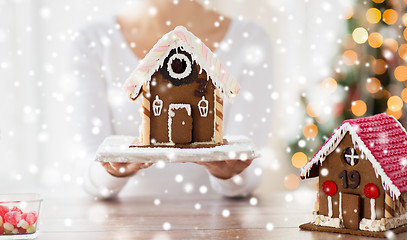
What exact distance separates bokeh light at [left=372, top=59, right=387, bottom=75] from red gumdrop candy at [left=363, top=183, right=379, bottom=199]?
143cm

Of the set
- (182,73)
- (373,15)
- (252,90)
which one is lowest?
(182,73)

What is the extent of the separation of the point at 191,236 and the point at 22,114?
1514 millimetres

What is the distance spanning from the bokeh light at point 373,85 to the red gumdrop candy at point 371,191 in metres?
1.42

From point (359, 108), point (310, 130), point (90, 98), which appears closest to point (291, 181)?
point (310, 130)

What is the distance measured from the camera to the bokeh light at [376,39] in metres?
2.27

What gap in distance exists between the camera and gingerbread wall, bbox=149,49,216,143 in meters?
1.20

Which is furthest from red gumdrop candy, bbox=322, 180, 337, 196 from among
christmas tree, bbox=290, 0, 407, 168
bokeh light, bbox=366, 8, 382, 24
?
bokeh light, bbox=366, 8, 382, 24

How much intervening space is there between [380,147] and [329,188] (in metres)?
0.13

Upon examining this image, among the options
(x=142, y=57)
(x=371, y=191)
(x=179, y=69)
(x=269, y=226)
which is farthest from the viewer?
(x=142, y=57)

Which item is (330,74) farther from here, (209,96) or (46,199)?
(46,199)

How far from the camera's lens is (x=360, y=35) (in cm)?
227

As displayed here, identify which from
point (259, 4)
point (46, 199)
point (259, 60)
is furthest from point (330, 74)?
point (46, 199)

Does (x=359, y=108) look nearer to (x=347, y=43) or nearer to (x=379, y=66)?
(x=379, y=66)

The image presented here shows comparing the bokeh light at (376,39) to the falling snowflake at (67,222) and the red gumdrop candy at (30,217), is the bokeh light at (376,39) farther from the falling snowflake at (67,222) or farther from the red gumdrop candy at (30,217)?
the red gumdrop candy at (30,217)
